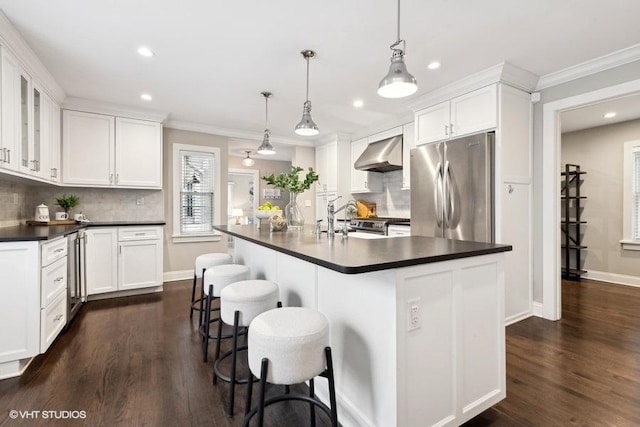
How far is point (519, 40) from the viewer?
2451 mm

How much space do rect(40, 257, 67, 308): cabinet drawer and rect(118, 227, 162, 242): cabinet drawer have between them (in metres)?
1.17

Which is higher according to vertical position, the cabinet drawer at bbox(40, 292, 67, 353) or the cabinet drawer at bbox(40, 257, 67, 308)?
the cabinet drawer at bbox(40, 257, 67, 308)

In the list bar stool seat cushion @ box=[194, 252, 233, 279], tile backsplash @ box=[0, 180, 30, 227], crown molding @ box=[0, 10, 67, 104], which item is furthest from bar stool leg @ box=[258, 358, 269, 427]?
tile backsplash @ box=[0, 180, 30, 227]

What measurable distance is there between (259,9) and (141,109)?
9.54ft

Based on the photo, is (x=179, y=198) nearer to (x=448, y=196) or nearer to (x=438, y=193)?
(x=438, y=193)

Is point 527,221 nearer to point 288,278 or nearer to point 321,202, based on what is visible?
point 288,278

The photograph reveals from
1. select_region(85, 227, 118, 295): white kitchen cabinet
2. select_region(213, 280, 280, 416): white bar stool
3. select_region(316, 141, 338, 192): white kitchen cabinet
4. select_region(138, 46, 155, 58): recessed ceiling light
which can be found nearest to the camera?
select_region(213, 280, 280, 416): white bar stool

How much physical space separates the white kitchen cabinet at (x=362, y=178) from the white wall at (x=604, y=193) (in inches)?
132

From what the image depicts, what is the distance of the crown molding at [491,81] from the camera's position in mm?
2898

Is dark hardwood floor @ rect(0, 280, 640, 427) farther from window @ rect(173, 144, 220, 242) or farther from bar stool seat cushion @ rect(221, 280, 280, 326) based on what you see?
window @ rect(173, 144, 220, 242)

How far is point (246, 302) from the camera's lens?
184 centimetres

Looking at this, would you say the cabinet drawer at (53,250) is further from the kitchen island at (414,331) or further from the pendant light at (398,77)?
the pendant light at (398,77)

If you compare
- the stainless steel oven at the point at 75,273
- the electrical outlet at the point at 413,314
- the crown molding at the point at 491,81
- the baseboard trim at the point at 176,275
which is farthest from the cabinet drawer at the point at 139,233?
the crown molding at the point at 491,81

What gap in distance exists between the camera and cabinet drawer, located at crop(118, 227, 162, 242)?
12.9 ft
